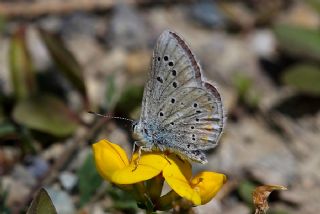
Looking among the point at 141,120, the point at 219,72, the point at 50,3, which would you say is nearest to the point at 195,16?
the point at 219,72

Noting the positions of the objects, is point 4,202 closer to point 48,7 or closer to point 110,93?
point 110,93

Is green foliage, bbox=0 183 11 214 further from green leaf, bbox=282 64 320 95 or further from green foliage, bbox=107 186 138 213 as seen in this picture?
green leaf, bbox=282 64 320 95

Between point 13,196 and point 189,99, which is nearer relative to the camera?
point 189,99

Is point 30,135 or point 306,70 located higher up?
point 306,70

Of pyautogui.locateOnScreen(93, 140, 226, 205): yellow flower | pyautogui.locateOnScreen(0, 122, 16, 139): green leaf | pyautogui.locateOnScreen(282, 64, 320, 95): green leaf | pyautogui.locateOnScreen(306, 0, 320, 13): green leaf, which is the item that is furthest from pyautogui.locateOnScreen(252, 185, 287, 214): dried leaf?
pyautogui.locateOnScreen(306, 0, 320, 13): green leaf

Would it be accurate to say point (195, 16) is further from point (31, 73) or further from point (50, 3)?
point (31, 73)

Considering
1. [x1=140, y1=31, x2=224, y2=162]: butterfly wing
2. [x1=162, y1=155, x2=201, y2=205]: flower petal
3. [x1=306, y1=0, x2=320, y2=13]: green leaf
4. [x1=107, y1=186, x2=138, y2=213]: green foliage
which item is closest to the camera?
[x1=162, y1=155, x2=201, y2=205]: flower petal
